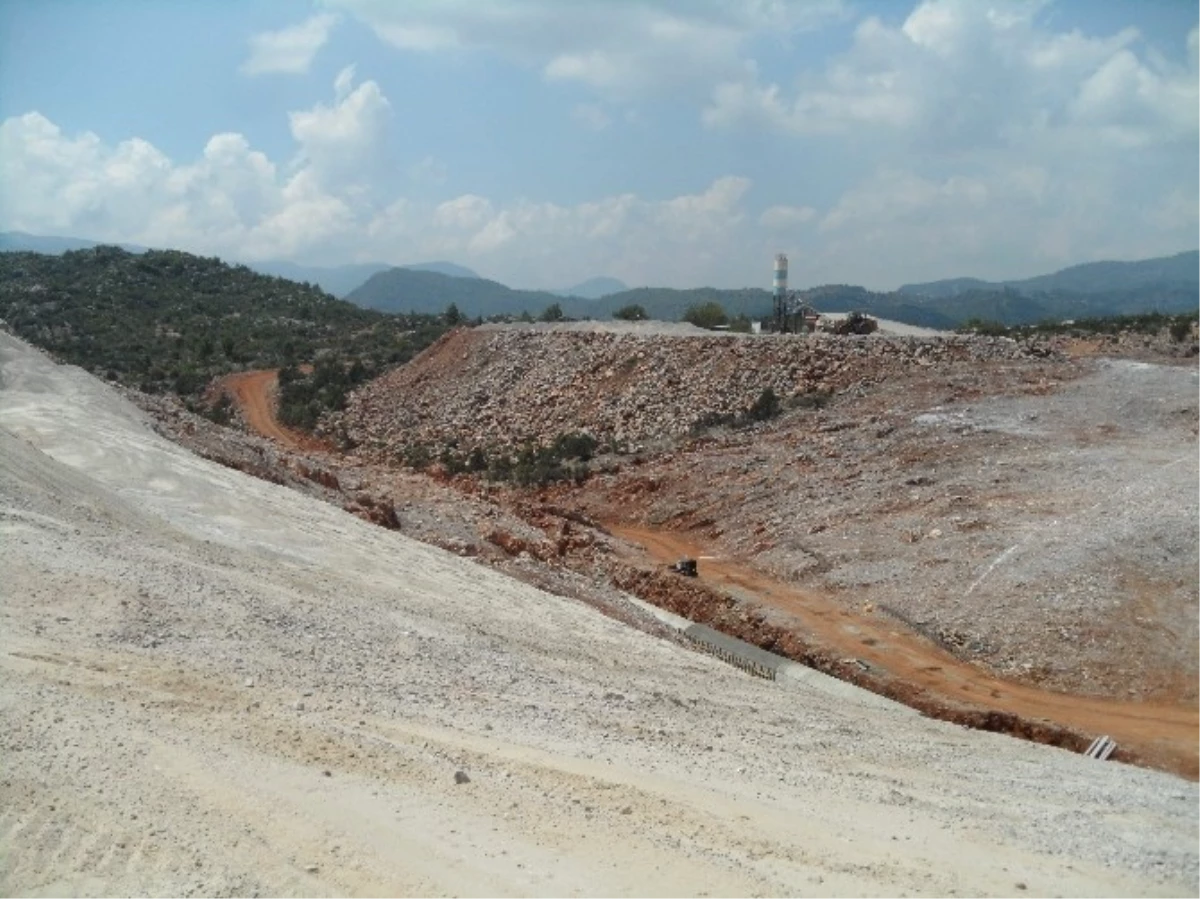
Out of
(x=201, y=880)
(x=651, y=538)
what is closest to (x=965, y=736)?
(x=201, y=880)

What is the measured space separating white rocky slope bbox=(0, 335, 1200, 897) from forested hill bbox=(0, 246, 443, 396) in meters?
33.2

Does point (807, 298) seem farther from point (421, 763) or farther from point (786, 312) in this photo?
point (421, 763)

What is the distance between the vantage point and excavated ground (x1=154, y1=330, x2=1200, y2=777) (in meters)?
13.6

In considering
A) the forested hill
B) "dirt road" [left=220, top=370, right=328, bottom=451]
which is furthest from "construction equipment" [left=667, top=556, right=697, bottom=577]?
the forested hill

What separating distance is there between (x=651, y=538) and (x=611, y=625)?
9.36m

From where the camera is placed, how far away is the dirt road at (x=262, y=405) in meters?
34.3

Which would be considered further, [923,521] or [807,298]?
[807,298]

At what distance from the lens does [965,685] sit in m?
13.5

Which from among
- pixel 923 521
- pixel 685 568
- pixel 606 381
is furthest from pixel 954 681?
pixel 606 381

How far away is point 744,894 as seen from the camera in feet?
15.8

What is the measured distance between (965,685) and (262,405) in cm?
3183

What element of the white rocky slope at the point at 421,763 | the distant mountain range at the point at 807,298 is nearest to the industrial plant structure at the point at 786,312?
the white rocky slope at the point at 421,763

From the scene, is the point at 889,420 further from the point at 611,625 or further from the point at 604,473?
the point at 611,625

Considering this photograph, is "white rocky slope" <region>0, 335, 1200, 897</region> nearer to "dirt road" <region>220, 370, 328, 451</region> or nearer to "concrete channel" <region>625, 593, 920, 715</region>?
"concrete channel" <region>625, 593, 920, 715</region>
